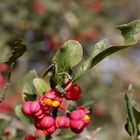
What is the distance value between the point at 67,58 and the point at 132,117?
278 millimetres

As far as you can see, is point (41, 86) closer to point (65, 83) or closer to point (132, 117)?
point (65, 83)

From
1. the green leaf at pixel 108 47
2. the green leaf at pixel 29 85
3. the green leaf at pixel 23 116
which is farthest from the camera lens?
the green leaf at pixel 23 116

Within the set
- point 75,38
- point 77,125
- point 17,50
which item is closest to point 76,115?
point 77,125

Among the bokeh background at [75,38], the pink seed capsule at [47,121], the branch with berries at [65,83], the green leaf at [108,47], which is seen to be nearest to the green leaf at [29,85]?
the branch with berries at [65,83]

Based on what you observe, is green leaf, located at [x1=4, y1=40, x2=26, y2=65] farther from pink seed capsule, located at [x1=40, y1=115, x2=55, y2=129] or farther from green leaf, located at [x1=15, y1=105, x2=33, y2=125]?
green leaf, located at [x1=15, y1=105, x2=33, y2=125]

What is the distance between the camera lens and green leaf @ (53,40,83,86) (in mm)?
1405

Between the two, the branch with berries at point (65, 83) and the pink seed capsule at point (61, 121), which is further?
the pink seed capsule at point (61, 121)

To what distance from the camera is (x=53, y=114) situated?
1501 millimetres

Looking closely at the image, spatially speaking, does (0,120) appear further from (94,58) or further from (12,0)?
(12,0)

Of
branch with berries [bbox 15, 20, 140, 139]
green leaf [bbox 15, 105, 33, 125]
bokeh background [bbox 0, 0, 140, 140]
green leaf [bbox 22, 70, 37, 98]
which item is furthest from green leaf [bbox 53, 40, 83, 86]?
bokeh background [bbox 0, 0, 140, 140]

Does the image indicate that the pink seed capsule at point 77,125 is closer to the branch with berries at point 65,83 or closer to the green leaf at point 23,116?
the branch with berries at point 65,83

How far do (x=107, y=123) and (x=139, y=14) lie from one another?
9.14 ft

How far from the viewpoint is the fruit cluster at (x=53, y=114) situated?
4.69ft

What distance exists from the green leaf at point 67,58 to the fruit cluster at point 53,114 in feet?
0.16
